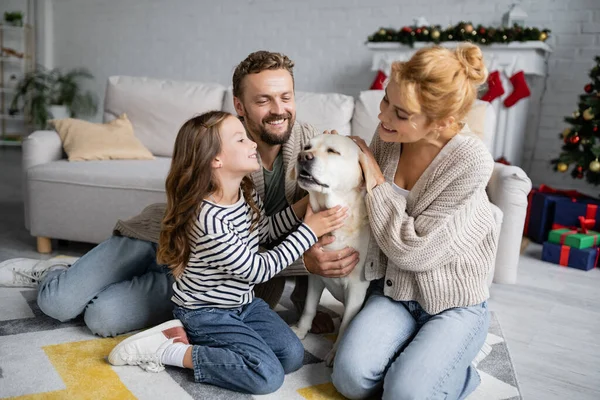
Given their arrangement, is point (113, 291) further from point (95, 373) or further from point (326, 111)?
point (326, 111)

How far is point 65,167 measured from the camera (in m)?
2.85

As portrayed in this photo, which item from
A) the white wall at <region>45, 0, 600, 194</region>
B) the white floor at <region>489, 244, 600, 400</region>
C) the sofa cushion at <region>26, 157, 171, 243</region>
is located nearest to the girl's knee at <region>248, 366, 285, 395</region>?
the white floor at <region>489, 244, 600, 400</region>

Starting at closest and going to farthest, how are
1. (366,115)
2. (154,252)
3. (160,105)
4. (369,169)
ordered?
(369,169), (154,252), (366,115), (160,105)

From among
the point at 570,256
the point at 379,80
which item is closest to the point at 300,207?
the point at 570,256

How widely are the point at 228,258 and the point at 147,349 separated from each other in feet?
1.23

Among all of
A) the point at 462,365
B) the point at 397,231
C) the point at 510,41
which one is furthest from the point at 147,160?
the point at 510,41

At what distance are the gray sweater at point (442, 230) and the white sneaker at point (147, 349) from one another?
681mm

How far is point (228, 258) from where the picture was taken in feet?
5.23

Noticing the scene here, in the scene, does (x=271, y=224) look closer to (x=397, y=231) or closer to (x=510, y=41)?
(x=397, y=231)

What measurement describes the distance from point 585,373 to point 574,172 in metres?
2.09

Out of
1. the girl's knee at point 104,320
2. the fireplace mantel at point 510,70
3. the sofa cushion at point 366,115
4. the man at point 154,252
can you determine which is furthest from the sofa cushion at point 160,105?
the girl's knee at point 104,320

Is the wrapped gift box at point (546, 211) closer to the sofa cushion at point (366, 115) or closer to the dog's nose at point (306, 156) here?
the sofa cushion at point (366, 115)

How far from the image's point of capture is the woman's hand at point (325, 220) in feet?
5.53

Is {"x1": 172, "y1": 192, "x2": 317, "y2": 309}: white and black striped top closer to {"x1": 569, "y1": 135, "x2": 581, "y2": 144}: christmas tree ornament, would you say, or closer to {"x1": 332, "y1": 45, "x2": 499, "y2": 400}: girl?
{"x1": 332, "y1": 45, "x2": 499, "y2": 400}: girl
